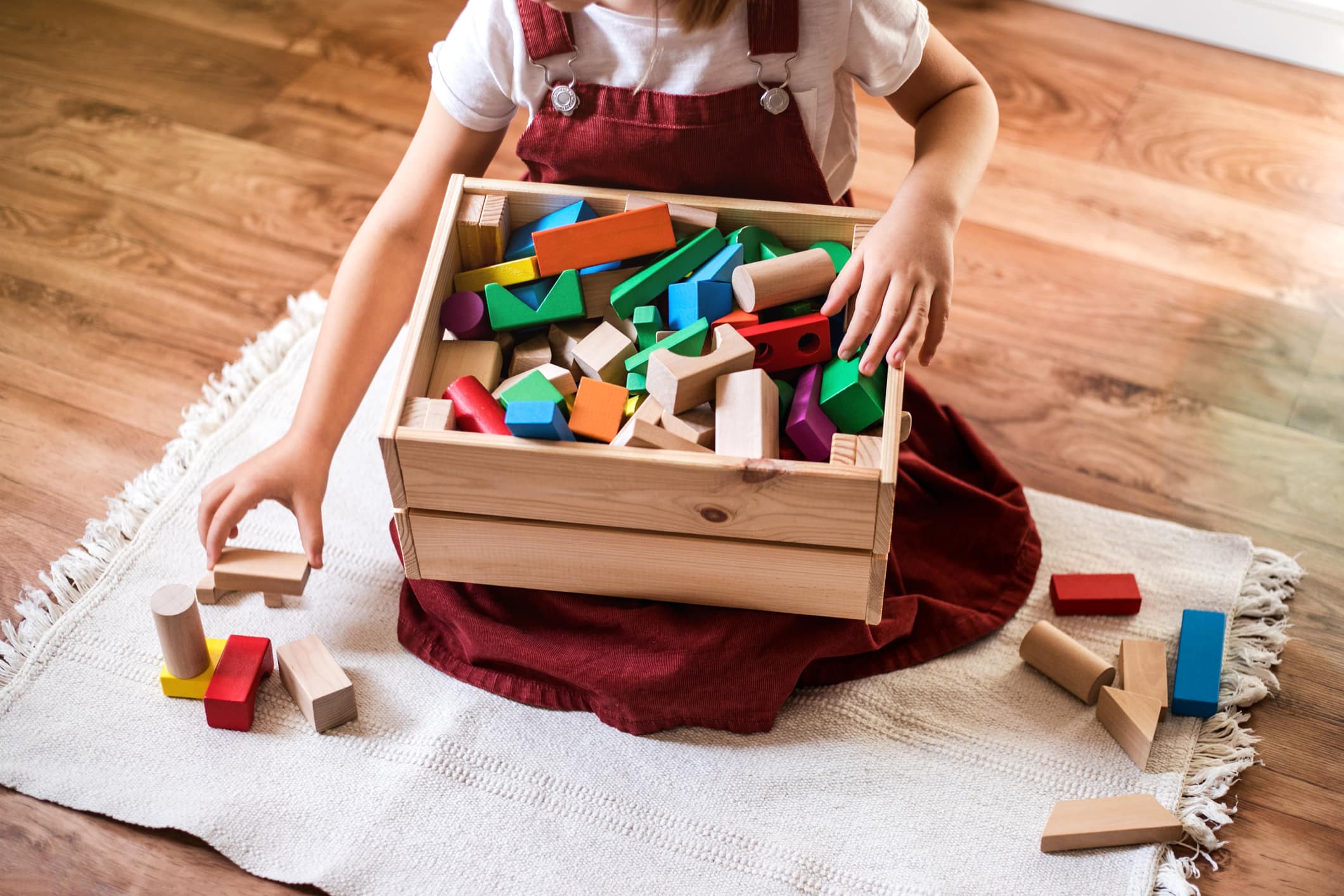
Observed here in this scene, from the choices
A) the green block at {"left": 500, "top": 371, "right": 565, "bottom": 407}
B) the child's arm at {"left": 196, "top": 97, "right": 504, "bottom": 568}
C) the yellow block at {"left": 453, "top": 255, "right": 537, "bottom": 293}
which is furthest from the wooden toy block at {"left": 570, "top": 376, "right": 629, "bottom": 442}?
the child's arm at {"left": 196, "top": 97, "right": 504, "bottom": 568}

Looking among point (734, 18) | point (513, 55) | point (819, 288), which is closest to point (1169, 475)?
point (819, 288)

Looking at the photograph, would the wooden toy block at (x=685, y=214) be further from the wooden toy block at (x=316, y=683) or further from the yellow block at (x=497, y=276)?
the wooden toy block at (x=316, y=683)

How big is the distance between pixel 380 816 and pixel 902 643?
471 mm

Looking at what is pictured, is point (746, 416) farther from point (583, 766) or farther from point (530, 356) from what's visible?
point (583, 766)

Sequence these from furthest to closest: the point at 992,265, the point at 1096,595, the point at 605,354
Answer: the point at 992,265
the point at 1096,595
the point at 605,354

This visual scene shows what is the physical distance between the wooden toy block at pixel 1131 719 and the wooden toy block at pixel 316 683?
64 centimetres

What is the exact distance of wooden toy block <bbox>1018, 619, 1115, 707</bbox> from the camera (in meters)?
1.02

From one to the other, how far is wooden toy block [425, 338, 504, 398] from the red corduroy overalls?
0.21 meters

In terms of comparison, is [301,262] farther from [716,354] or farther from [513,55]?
[716,354]

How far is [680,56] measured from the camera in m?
0.95

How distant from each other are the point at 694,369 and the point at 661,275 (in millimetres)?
119

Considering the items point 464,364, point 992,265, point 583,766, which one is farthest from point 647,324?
point 992,265

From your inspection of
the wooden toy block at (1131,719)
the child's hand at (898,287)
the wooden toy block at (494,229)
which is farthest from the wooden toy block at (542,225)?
the wooden toy block at (1131,719)

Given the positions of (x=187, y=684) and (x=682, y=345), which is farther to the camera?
(x=187, y=684)
